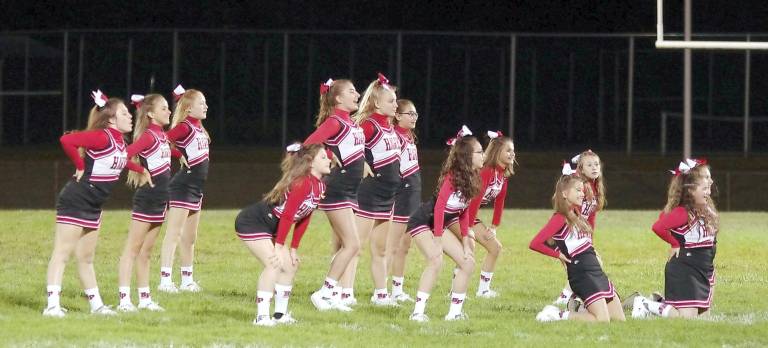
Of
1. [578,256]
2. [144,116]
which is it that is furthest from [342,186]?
[578,256]

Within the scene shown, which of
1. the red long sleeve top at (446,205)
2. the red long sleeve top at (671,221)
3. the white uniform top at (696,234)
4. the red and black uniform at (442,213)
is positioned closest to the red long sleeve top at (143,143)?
the red and black uniform at (442,213)

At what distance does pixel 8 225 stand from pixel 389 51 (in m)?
11.6

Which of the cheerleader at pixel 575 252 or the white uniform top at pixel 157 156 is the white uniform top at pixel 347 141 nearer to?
the white uniform top at pixel 157 156

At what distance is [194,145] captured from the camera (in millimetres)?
10008

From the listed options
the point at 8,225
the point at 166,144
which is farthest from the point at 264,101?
the point at 166,144

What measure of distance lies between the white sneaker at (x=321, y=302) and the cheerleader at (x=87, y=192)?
140cm

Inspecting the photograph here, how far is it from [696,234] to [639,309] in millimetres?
643

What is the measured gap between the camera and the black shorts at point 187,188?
10.0 metres

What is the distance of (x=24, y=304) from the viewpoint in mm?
9086

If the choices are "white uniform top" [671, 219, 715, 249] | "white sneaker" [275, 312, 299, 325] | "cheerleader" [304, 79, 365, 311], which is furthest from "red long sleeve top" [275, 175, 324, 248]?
"white uniform top" [671, 219, 715, 249]

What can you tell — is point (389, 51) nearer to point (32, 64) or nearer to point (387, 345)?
point (32, 64)

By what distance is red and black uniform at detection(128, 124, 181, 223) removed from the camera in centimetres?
899

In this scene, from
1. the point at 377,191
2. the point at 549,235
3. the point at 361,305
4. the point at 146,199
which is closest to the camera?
the point at 549,235

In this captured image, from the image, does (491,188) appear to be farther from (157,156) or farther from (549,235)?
(157,156)
